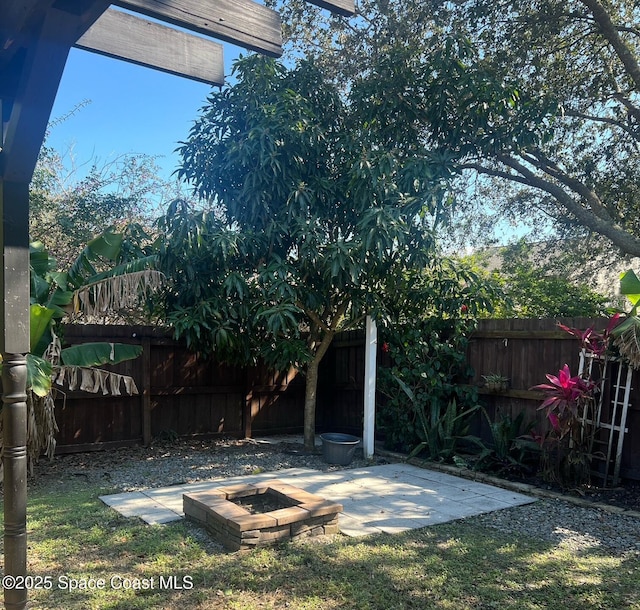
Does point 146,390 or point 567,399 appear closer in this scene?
point 567,399

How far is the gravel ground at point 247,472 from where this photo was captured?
4754 mm

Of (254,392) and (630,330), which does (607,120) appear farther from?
(254,392)

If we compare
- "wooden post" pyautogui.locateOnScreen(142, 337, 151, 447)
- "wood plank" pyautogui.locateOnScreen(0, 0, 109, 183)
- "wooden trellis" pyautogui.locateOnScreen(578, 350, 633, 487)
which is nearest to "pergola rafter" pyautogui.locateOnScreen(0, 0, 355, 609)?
"wood plank" pyautogui.locateOnScreen(0, 0, 109, 183)

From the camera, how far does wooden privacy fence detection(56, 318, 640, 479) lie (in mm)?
7020

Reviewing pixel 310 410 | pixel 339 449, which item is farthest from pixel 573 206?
pixel 339 449

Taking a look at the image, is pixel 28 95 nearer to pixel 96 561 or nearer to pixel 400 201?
pixel 96 561

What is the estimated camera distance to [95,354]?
21.8 ft

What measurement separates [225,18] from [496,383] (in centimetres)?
614

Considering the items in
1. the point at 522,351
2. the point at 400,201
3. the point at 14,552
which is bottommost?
the point at 14,552

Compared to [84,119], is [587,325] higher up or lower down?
lower down

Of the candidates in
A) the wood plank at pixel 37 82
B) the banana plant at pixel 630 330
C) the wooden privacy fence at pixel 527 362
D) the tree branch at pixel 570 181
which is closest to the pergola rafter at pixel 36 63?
the wood plank at pixel 37 82

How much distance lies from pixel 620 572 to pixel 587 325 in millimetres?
3211

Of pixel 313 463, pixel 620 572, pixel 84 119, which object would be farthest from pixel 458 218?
pixel 620 572

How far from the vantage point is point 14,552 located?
9.27ft
